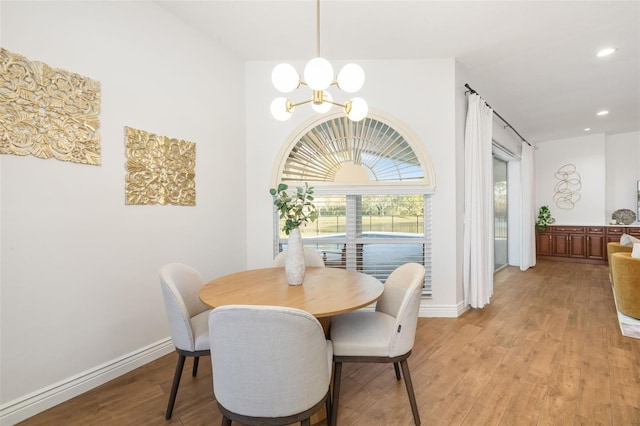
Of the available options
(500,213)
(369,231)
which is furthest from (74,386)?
(500,213)

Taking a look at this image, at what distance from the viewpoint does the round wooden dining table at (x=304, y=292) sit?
4.96 ft

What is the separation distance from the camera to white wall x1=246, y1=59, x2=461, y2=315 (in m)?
3.34

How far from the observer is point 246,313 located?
1.07 m

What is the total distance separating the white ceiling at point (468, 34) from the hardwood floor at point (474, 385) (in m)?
2.93

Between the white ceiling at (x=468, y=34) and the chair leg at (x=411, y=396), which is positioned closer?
the chair leg at (x=411, y=396)

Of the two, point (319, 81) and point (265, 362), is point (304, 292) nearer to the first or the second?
point (265, 362)

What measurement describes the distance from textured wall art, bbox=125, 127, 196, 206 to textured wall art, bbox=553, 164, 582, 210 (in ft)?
26.4

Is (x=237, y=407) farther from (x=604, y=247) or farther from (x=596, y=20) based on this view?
(x=604, y=247)

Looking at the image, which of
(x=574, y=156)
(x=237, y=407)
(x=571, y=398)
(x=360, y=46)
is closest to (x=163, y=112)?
(x=360, y=46)

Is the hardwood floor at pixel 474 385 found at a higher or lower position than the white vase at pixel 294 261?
lower

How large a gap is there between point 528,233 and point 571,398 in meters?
4.97

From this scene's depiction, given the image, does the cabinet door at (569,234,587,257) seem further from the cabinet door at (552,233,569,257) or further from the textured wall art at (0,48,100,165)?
the textured wall art at (0,48,100,165)

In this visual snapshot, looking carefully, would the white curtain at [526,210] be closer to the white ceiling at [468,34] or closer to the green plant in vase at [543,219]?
Answer: the green plant in vase at [543,219]

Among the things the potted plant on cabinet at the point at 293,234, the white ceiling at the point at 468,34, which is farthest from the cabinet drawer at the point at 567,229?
the potted plant on cabinet at the point at 293,234
